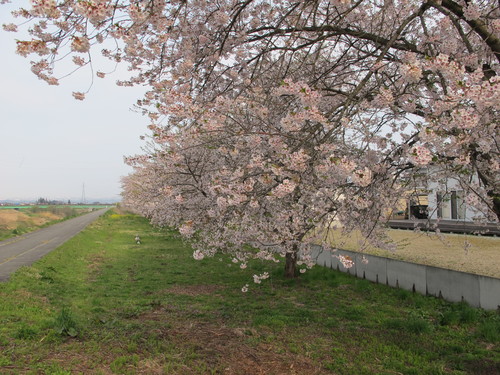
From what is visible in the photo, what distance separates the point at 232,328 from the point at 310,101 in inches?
173

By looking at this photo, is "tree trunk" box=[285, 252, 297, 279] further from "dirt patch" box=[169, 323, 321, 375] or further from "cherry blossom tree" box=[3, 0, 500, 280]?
"dirt patch" box=[169, 323, 321, 375]

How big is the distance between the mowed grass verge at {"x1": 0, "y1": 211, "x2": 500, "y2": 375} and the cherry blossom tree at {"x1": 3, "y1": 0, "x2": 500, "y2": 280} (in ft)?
5.36

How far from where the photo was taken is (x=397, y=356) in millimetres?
5410

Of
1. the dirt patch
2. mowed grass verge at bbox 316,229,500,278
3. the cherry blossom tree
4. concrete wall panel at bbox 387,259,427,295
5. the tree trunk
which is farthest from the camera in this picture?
the tree trunk

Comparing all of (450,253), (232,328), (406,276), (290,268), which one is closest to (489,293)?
(406,276)

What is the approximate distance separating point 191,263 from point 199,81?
379 inches

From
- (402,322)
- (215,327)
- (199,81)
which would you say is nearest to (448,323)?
(402,322)

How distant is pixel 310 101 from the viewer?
3.83 m

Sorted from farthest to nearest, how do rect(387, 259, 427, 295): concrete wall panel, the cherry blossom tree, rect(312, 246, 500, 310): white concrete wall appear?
rect(387, 259, 427, 295): concrete wall panel
rect(312, 246, 500, 310): white concrete wall
the cherry blossom tree

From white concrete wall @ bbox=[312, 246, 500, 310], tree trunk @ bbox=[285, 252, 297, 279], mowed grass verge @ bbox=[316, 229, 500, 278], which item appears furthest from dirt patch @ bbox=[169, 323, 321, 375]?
tree trunk @ bbox=[285, 252, 297, 279]

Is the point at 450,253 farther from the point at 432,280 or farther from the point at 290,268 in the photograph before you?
the point at 290,268

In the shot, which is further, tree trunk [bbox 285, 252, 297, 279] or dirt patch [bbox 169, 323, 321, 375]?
tree trunk [bbox 285, 252, 297, 279]

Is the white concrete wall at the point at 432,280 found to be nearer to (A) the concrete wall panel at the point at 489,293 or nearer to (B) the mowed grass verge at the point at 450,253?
(A) the concrete wall panel at the point at 489,293

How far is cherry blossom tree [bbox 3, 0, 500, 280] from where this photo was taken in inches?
147
